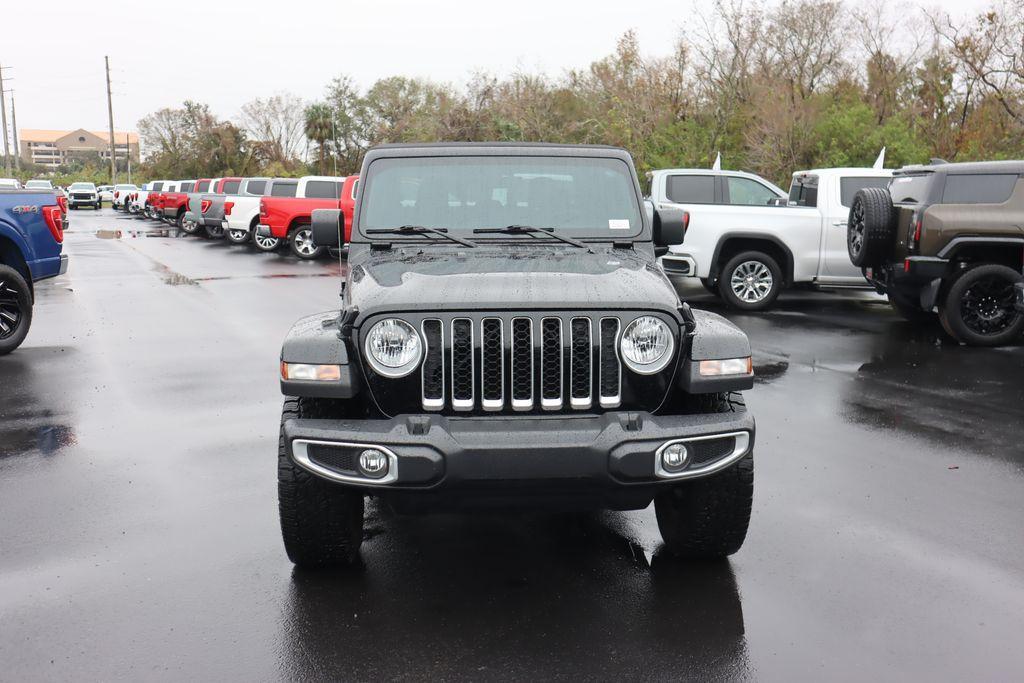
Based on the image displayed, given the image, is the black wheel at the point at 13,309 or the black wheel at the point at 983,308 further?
the black wheel at the point at 983,308


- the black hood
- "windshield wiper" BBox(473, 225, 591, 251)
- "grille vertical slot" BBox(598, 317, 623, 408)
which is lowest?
"grille vertical slot" BBox(598, 317, 623, 408)

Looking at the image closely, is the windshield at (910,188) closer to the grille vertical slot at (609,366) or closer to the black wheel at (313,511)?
the grille vertical slot at (609,366)

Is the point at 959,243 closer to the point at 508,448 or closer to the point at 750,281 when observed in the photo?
the point at 750,281

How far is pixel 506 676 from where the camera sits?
3.43 m

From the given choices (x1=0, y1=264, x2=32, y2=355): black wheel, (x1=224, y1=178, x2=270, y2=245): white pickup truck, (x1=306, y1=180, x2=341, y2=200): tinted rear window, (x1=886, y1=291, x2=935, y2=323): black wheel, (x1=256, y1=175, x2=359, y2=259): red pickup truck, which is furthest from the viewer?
(x1=224, y1=178, x2=270, y2=245): white pickup truck

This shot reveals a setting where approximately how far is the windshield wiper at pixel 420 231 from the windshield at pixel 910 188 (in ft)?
23.2

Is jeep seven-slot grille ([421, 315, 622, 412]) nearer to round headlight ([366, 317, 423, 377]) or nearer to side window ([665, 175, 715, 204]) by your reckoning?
round headlight ([366, 317, 423, 377])

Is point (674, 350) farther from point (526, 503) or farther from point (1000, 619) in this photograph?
point (1000, 619)

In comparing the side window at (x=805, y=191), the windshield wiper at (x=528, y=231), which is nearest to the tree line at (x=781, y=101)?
the side window at (x=805, y=191)

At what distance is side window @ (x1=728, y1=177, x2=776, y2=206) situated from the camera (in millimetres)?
12992

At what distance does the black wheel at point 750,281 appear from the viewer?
1262cm

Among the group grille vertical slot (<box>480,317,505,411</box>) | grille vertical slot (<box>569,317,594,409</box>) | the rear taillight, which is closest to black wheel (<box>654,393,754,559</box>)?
grille vertical slot (<box>569,317,594,409</box>)

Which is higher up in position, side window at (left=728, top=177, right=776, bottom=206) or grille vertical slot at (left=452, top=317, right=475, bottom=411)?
side window at (left=728, top=177, right=776, bottom=206)

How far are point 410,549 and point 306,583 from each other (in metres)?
0.57
